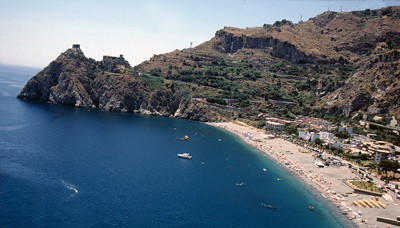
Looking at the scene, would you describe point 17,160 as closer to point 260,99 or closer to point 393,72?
point 260,99

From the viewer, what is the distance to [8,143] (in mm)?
55125

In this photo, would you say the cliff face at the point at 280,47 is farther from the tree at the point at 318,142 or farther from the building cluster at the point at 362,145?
the tree at the point at 318,142

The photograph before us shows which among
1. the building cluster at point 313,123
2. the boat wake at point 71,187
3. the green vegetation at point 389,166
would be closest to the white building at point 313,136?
the building cluster at point 313,123

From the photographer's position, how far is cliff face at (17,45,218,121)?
117188 millimetres

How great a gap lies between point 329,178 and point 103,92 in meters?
105

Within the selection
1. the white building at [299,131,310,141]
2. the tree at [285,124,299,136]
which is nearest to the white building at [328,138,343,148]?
the white building at [299,131,310,141]

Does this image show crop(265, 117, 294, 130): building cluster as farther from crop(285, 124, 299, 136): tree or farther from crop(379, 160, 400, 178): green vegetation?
crop(379, 160, 400, 178): green vegetation

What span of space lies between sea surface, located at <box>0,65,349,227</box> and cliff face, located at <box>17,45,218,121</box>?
42523mm

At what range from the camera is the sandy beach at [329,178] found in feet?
129

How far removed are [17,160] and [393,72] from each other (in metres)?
122

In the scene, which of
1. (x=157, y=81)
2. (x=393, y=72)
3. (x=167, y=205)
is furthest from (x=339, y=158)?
(x=157, y=81)

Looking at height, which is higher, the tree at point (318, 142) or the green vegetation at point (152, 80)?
the green vegetation at point (152, 80)

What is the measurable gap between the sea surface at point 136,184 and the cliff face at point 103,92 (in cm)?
4252

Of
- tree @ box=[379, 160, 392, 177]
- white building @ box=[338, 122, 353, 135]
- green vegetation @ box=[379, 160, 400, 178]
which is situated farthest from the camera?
white building @ box=[338, 122, 353, 135]
